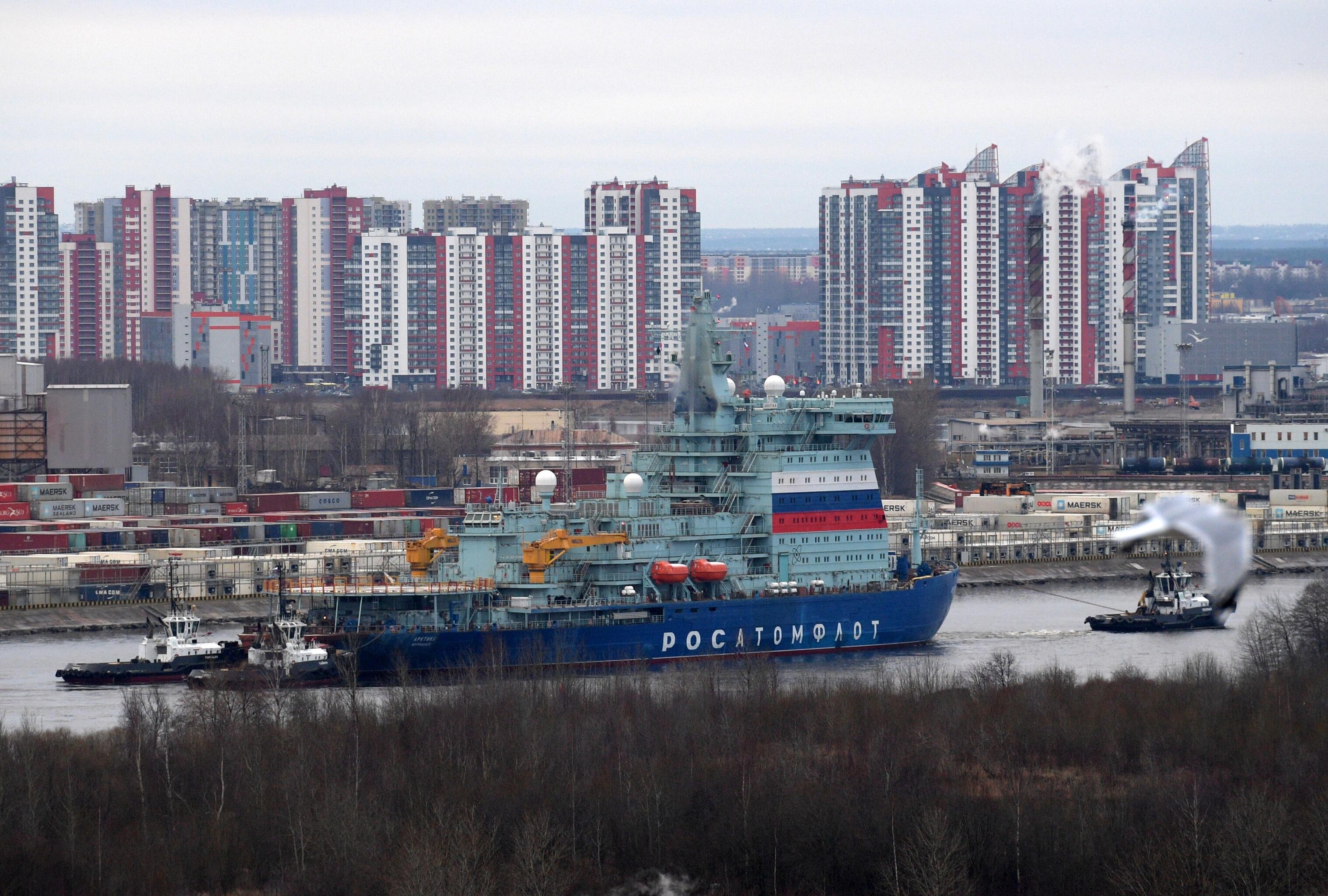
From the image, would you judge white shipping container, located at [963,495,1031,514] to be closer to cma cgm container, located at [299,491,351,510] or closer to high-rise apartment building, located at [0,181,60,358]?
cma cgm container, located at [299,491,351,510]

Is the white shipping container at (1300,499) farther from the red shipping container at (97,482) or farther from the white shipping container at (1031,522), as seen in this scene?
the red shipping container at (97,482)

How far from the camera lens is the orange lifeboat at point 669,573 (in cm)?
4916

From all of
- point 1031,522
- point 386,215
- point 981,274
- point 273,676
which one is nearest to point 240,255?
point 386,215

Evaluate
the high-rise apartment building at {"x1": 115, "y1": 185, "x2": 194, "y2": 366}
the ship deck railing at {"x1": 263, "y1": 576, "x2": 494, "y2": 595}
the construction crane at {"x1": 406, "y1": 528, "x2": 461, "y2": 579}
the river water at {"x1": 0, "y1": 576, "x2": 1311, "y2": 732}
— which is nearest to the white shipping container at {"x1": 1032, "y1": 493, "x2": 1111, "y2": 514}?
the river water at {"x1": 0, "y1": 576, "x2": 1311, "y2": 732}

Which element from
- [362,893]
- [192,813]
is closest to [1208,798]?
[362,893]

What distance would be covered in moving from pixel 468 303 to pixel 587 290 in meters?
7.38

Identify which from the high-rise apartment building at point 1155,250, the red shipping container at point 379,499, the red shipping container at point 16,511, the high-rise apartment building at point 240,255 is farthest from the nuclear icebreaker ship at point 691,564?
the high-rise apartment building at point 240,255

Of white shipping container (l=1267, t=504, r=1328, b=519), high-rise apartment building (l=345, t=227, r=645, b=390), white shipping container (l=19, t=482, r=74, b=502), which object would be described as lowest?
white shipping container (l=1267, t=504, r=1328, b=519)

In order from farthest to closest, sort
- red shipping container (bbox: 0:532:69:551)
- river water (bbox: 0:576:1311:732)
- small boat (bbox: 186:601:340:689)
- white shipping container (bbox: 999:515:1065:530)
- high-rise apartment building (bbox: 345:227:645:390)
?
1. high-rise apartment building (bbox: 345:227:645:390)
2. white shipping container (bbox: 999:515:1065:530)
3. red shipping container (bbox: 0:532:69:551)
4. small boat (bbox: 186:601:340:689)
5. river water (bbox: 0:576:1311:732)

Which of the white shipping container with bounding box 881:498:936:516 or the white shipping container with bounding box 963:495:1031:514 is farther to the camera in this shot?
the white shipping container with bounding box 963:495:1031:514

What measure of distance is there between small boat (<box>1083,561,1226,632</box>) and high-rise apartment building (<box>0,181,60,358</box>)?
10738cm

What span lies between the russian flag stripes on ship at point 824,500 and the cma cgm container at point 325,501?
30.9 meters

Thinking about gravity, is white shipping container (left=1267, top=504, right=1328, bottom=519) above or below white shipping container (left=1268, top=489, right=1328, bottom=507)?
below

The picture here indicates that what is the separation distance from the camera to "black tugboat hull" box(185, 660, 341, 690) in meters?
43.2
